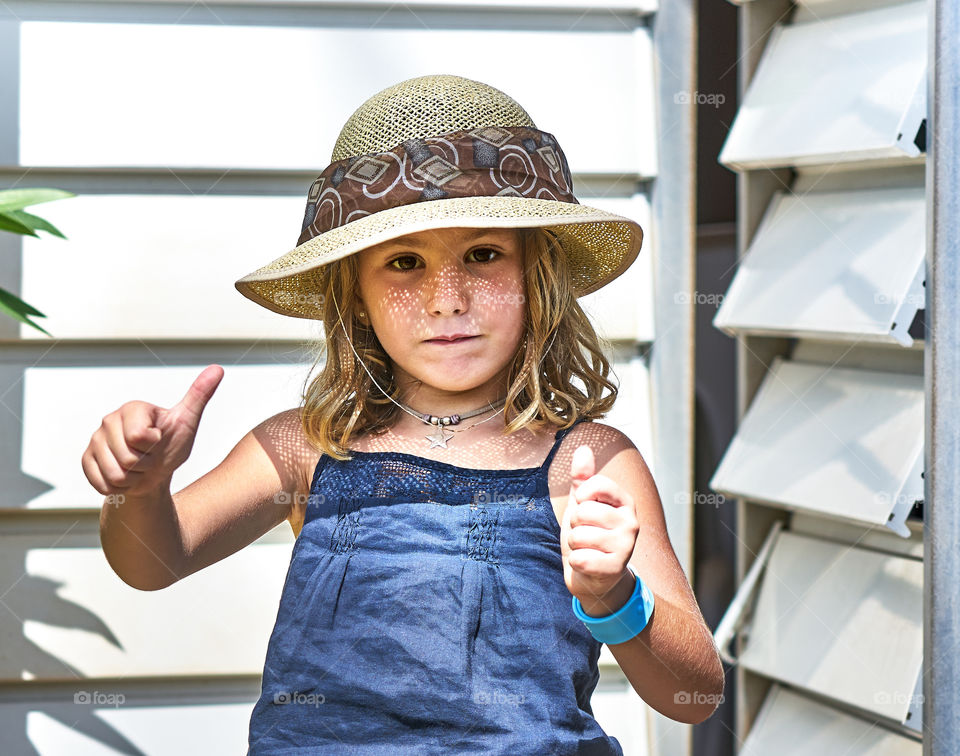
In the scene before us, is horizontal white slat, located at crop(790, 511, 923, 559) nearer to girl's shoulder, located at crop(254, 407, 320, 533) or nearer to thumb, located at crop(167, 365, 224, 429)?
girl's shoulder, located at crop(254, 407, 320, 533)

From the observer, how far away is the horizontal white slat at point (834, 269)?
1.73 metres

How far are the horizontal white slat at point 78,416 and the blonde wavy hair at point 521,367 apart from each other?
363 millimetres

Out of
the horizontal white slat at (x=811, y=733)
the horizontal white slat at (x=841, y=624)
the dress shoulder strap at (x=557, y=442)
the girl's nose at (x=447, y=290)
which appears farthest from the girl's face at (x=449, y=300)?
the horizontal white slat at (x=811, y=733)

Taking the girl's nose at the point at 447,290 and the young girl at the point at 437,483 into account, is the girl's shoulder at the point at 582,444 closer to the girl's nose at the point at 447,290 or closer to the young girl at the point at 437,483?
the young girl at the point at 437,483

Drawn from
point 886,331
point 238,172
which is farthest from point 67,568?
point 886,331

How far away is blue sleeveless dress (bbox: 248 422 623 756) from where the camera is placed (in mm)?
1379

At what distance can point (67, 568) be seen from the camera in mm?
1964

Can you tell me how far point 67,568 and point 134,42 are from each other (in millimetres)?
960

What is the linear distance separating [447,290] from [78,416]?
2.88ft

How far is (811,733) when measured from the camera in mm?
1978

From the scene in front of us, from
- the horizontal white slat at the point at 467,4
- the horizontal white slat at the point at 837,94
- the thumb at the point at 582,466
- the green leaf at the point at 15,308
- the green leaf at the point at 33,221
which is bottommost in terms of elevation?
the thumb at the point at 582,466

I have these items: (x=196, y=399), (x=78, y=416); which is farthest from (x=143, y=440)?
(x=78, y=416)

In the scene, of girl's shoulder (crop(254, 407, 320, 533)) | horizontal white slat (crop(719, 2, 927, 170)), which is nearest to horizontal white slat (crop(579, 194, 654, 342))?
horizontal white slat (crop(719, 2, 927, 170))

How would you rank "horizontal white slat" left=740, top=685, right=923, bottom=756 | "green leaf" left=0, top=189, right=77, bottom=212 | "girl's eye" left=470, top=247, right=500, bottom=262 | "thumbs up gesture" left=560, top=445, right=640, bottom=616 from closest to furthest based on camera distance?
1. "thumbs up gesture" left=560, top=445, right=640, bottom=616
2. "girl's eye" left=470, top=247, right=500, bottom=262
3. "green leaf" left=0, top=189, right=77, bottom=212
4. "horizontal white slat" left=740, top=685, right=923, bottom=756
